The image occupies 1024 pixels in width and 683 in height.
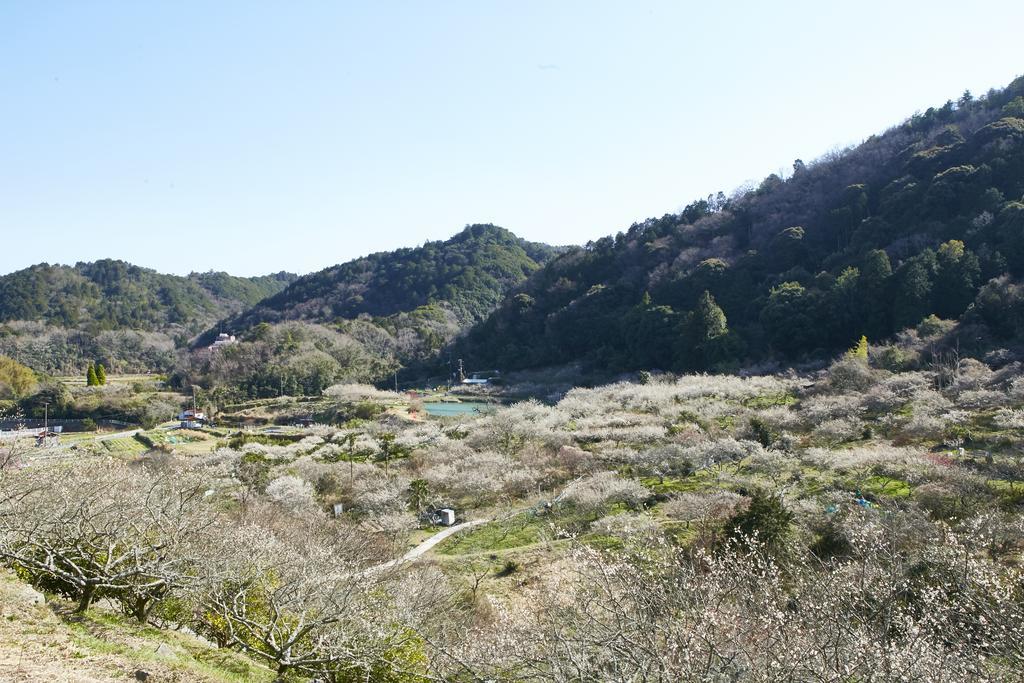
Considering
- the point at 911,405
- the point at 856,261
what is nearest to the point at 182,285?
the point at 856,261

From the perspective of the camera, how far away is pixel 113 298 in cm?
10531

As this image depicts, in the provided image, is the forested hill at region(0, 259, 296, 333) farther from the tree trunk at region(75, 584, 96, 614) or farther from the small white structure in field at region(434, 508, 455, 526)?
the tree trunk at region(75, 584, 96, 614)

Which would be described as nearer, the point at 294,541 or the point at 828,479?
the point at 294,541

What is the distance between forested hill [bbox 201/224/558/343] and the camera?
301 feet

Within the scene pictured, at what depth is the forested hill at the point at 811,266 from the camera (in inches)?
1452

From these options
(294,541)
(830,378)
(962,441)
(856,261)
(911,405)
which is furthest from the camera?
(856,261)

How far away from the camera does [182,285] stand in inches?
4946

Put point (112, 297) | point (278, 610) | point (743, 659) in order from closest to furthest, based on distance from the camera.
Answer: point (743, 659), point (278, 610), point (112, 297)

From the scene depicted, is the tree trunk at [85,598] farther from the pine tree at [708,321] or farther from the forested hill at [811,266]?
the pine tree at [708,321]

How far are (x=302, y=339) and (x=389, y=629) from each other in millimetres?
62685

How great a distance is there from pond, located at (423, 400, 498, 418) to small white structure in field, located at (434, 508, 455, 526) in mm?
21318

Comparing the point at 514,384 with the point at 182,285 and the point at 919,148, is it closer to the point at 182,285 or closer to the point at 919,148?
the point at 919,148

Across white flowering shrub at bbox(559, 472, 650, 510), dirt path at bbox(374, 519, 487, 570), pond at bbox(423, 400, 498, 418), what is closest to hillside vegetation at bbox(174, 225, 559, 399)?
pond at bbox(423, 400, 498, 418)

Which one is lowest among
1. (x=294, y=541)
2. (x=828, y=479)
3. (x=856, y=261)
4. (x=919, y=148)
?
(x=828, y=479)
